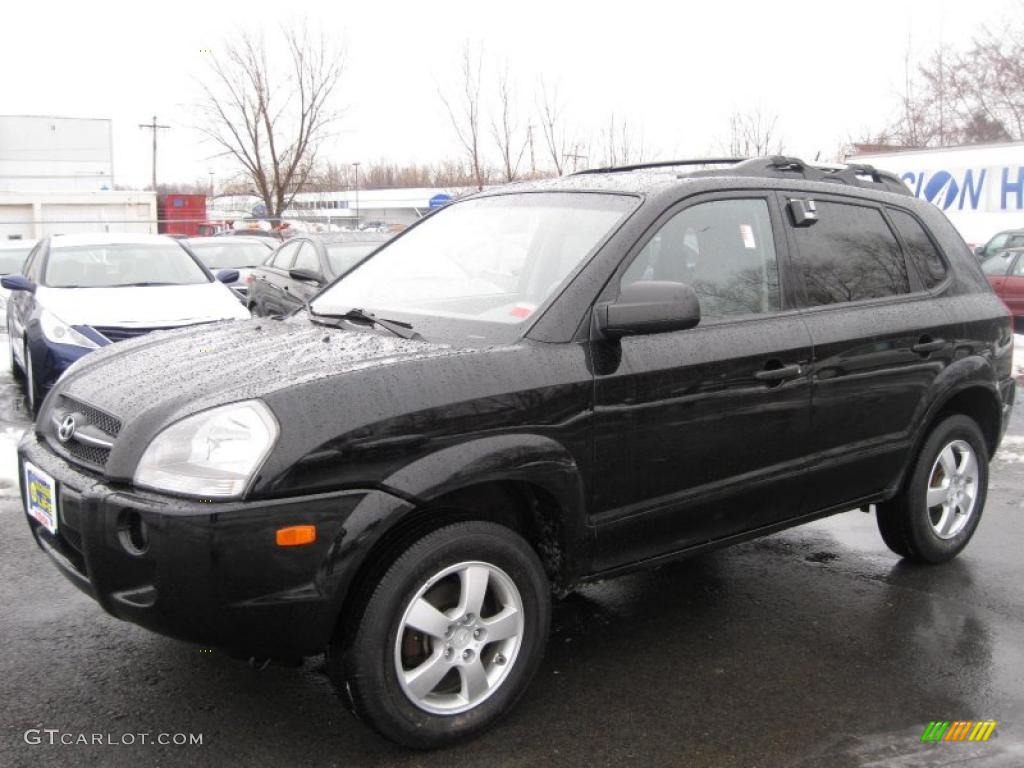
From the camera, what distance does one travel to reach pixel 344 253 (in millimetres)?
10477

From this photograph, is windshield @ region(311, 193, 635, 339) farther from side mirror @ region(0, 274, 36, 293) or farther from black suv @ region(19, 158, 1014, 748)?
side mirror @ region(0, 274, 36, 293)

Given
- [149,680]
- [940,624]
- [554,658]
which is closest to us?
[149,680]

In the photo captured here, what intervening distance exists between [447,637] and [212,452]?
35.6 inches

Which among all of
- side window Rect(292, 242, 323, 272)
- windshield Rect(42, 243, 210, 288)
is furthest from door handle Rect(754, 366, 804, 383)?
side window Rect(292, 242, 323, 272)

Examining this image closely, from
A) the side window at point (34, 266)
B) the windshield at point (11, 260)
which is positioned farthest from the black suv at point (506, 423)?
the windshield at point (11, 260)

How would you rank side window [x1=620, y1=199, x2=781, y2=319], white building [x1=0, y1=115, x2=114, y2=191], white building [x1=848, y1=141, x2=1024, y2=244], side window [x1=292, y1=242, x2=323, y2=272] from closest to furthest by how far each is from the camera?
side window [x1=620, y1=199, x2=781, y2=319]
side window [x1=292, y1=242, x2=323, y2=272]
white building [x1=848, y1=141, x2=1024, y2=244]
white building [x1=0, y1=115, x2=114, y2=191]

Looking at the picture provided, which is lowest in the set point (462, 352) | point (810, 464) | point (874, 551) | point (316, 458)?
point (874, 551)

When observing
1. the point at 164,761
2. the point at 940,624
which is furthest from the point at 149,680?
the point at 940,624

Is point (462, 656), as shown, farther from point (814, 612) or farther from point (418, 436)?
point (814, 612)

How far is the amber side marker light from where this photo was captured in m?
2.60

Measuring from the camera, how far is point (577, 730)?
10.2ft

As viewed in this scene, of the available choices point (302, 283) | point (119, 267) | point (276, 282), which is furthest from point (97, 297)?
point (276, 282)

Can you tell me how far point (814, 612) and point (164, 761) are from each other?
2689 mm

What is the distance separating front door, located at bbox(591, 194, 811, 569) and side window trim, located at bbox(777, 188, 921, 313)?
0.08m
